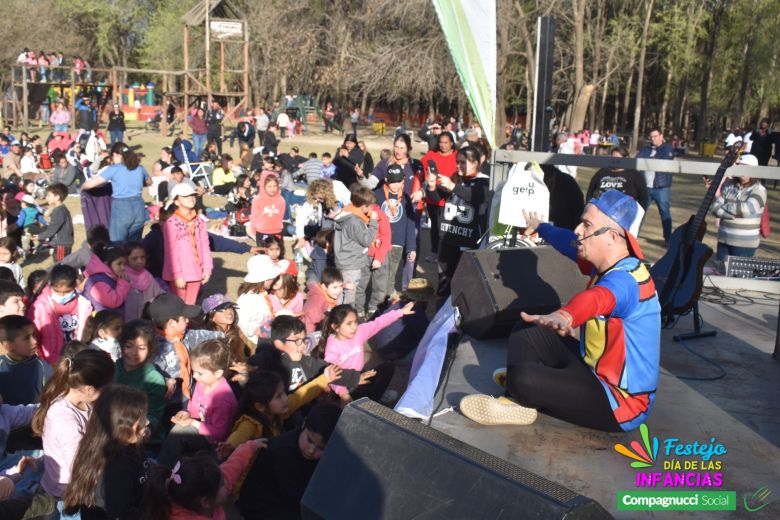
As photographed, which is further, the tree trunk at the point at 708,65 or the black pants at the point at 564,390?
the tree trunk at the point at 708,65

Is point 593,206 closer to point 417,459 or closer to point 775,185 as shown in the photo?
point 417,459

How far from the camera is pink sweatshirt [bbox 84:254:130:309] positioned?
648cm

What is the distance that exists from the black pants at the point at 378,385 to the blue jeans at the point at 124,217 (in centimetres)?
472

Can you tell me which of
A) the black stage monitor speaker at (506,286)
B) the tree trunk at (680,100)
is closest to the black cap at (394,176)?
the black stage monitor speaker at (506,286)

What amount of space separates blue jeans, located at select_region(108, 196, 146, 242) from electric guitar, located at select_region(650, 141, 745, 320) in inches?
249

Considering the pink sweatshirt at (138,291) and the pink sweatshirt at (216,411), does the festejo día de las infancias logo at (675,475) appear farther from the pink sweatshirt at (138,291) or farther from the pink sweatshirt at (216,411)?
the pink sweatshirt at (138,291)

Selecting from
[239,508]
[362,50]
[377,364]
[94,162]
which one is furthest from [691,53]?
[239,508]

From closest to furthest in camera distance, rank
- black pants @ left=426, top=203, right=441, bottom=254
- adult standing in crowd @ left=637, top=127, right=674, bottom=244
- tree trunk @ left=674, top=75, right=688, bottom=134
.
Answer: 1. black pants @ left=426, top=203, right=441, bottom=254
2. adult standing in crowd @ left=637, top=127, right=674, bottom=244
3. tree trunk @ left=674, top=75, right=688, bottom=134

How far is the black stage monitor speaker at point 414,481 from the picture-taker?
256 centimetres

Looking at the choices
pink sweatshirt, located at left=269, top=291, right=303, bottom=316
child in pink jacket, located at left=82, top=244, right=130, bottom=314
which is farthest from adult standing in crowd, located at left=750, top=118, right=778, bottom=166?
child in pink jacket, located at left=82, top=244, right=130, bottom=314

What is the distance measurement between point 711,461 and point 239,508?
2407 mm

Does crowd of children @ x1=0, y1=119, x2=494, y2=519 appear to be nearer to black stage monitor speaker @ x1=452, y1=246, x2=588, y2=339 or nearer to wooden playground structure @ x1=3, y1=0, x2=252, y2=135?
black stage monitor speaker @ x1=452, y1=246, x2=588, y2=339

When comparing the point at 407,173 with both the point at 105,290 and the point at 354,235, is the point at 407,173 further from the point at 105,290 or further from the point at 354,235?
the point at 105,290

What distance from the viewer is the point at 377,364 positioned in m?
6.64
